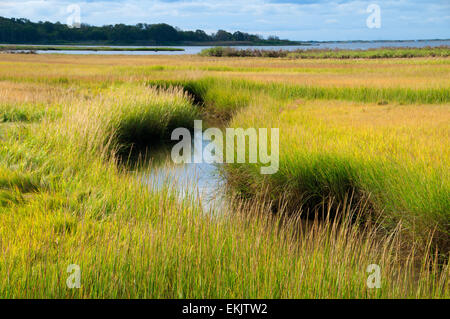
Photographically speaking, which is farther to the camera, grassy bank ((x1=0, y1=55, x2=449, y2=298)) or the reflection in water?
the reflection in water

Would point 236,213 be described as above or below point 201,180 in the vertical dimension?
above

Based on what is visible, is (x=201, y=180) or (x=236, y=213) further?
(x=201, y=180)

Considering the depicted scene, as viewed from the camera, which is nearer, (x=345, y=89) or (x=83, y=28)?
(x=345, y=89)

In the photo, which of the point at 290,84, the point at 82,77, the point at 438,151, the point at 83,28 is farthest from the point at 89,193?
the point at 83,28

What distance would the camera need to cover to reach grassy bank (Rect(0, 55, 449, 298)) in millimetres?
3291

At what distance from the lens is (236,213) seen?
4430mm

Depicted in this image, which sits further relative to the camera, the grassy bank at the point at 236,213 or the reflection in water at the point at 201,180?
the reflection in water at the point at 201,180

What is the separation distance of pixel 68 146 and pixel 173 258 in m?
4.95

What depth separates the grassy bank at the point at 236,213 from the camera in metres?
3.29

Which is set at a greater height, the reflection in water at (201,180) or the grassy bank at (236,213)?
the grassy bank at (236,213)

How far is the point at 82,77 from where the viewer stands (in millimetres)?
21531

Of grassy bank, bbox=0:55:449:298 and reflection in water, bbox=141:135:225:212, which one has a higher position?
grassy bank, bbox=0:55:449:298
